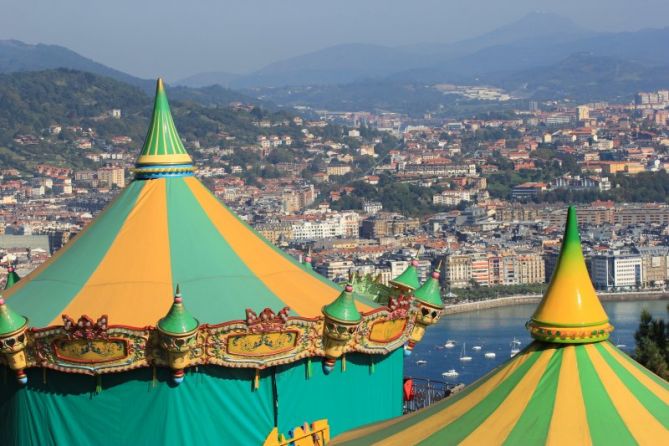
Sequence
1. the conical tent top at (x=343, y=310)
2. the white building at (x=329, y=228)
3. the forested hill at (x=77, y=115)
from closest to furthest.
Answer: the conical tent top at (x=343, y=310), the white building at (x=329, y=228), the forested hill at (x=77, y=115)

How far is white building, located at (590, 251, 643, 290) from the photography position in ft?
141

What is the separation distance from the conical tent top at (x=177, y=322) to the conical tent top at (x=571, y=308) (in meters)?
1.87

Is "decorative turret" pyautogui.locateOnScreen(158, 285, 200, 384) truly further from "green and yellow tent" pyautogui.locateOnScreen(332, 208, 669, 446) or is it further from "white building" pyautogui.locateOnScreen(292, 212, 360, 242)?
"white building" pyautogui.locateOnScreen(292, 212, 360, 242)

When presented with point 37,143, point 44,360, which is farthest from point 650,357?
point 37,143

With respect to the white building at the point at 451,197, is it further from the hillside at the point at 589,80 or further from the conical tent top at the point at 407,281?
the hillside at the point at 589,80

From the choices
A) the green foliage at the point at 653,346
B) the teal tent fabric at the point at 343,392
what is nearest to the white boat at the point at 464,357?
the green foliage at the point at 653,346

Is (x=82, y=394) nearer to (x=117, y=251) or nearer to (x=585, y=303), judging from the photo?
(x=117, y=251)

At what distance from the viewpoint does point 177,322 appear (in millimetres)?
6449

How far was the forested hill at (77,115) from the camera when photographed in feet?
261

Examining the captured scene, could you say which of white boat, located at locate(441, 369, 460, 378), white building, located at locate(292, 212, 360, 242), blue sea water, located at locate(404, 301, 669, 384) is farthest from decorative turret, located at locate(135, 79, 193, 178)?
white building, located at locate(292, 212, 360, 242)

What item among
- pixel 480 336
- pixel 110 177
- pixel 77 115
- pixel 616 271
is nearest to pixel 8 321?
pixel 480 336

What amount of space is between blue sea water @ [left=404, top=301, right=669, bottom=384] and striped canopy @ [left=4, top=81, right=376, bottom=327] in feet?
54.5

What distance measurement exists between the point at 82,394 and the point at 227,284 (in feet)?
2.70

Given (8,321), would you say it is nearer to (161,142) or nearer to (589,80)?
(161,142)
